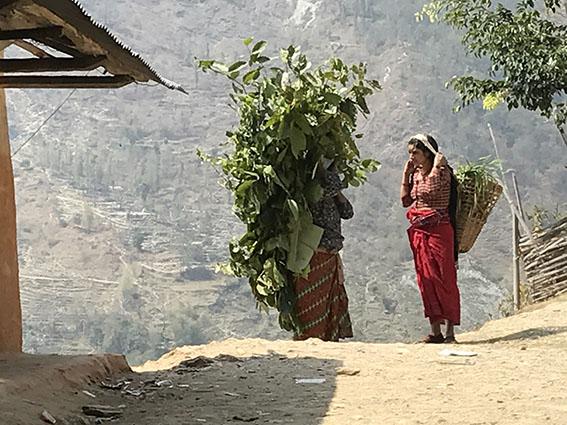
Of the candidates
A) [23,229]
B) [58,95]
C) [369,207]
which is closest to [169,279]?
[23,229]

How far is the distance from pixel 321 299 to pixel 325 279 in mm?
174

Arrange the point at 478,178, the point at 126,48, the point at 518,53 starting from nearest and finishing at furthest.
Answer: the point at 126,48
the point at 478,178
the point at 518,53

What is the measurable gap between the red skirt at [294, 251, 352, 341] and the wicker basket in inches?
49.7

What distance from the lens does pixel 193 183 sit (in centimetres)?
1984

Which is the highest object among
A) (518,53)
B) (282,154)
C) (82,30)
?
(518,53)

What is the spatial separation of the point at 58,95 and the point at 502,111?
11519mm

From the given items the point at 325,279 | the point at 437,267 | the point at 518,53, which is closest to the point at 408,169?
the point at 437,267

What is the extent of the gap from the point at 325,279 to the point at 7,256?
265 centimetres

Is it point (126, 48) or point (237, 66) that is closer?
point (126, 48)

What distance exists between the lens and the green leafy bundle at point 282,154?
6.90 metres

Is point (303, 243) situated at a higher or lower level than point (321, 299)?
higher

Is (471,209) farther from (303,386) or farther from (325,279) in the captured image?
(303,386)

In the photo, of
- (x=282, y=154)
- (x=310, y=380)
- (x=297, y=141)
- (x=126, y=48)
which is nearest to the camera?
(x=126, y=48)

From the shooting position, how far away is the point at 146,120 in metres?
21.4
